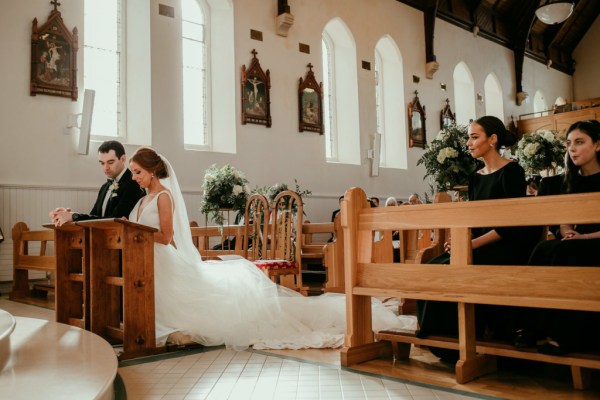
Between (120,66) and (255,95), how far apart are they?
2.30 m

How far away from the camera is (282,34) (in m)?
10.2

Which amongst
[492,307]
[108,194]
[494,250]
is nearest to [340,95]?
[108,194]

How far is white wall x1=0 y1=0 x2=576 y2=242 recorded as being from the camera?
7.24 metres

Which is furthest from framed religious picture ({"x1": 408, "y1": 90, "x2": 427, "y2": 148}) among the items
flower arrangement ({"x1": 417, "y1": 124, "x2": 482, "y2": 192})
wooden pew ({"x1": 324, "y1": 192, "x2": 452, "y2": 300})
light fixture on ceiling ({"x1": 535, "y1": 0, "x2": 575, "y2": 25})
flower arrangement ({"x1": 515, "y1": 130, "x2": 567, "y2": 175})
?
flower arrangement ({"x1": 417, "y1": 124, "x2": 482, "y2": 192})

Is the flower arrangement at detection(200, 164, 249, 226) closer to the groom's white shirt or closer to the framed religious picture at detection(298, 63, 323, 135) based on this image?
the groom's white shirt

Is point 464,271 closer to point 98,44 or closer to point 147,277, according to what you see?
point 147,277

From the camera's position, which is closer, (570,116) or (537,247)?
(537,247)

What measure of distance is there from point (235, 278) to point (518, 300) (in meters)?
2.21

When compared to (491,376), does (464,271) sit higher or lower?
higher

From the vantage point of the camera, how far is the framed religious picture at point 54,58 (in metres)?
7.33

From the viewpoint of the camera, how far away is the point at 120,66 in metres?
8.51

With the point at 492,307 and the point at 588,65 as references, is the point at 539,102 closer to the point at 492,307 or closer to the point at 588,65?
the point at 588,65

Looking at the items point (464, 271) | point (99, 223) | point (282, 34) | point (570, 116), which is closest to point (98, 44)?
point (282, 34)

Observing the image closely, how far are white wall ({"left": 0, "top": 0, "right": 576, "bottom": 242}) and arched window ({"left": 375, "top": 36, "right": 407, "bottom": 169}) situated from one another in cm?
19
